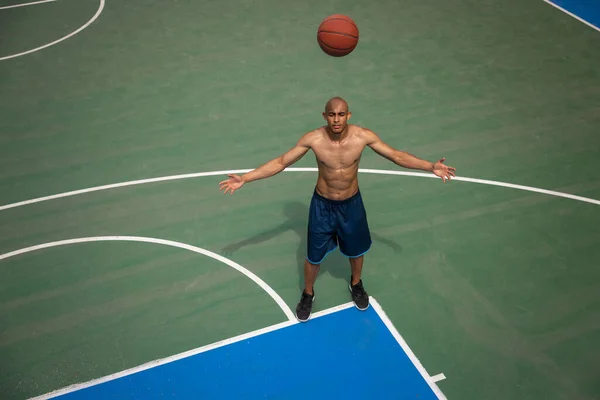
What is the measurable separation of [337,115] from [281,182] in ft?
9.17

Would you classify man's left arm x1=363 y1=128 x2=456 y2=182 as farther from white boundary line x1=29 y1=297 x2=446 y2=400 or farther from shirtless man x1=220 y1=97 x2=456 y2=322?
white boundary line x1=29 y1=297 x2=446 y2=400

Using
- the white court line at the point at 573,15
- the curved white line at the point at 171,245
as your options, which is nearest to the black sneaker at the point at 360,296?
the curved white line at the point at 171,245

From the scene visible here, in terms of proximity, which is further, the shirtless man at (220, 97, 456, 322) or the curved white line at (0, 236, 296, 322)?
the curved white line at (0, 236, 296, 322)

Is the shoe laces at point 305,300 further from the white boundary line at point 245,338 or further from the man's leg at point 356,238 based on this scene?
the man's leg at point 356,238

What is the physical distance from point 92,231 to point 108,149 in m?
1.68

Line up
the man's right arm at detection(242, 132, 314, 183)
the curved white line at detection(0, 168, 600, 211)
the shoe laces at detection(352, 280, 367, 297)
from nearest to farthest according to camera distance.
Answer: the man's right arm at detection(242, 132, 314, 183) → the shoe laces at detection(352, 280, 367, 297) → the curved white line at detection(0, 168, 600, 211)

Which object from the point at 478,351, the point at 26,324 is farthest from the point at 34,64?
the point at 478,351

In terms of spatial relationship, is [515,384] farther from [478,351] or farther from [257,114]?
[257,114]

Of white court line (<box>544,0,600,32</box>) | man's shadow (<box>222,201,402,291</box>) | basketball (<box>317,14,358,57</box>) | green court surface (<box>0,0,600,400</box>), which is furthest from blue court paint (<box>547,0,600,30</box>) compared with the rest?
man's shadow (<box>222,201,402,291</box>)

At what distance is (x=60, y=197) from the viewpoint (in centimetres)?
752

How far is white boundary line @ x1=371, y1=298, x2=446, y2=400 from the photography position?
17.7ft

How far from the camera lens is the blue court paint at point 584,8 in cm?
1122

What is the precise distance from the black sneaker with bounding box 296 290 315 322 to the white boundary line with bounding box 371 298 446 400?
0.69m

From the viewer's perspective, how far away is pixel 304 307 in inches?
238
